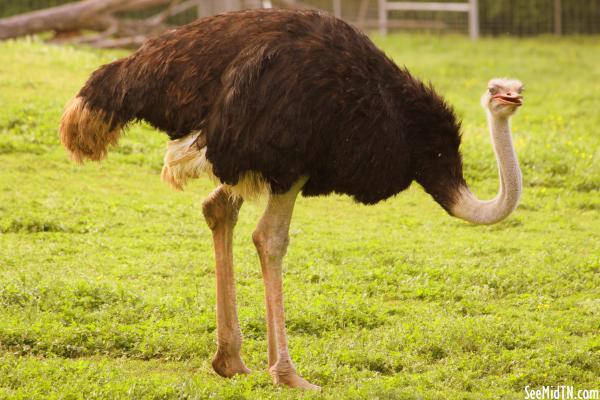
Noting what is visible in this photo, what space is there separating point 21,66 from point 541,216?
633cm

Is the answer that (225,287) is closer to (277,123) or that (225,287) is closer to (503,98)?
(277,123)

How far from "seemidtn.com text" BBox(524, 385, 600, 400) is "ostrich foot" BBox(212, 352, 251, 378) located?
1.48 metres

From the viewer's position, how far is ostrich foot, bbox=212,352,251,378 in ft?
19.3

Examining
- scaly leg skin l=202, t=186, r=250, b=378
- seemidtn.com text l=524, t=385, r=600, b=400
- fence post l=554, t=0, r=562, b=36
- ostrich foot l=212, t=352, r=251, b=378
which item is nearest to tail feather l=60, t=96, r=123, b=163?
scaly leg skin l=202, t=186, r=250, b=378

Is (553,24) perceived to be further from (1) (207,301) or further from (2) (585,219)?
(1) (207,301)

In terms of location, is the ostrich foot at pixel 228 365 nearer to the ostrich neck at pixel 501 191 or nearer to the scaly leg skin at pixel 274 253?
the scaly leg skin at pixel 274 253

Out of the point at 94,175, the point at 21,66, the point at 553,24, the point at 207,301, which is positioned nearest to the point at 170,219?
the point at 94,175

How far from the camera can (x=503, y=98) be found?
19.1 ft

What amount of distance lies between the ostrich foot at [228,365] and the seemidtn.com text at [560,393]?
4.85 feet

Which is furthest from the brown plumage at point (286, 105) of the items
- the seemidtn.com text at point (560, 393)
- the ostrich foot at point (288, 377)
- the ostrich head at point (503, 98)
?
the seemidtn.com text at point (560, 393)

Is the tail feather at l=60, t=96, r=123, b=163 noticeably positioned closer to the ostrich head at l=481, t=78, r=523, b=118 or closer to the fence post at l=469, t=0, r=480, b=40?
the ostrich head at l=481, t=78, r=523, b=118

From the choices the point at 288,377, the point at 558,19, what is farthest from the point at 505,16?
the point at 288,377

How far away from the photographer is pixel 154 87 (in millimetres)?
5723

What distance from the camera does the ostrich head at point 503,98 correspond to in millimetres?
5785
